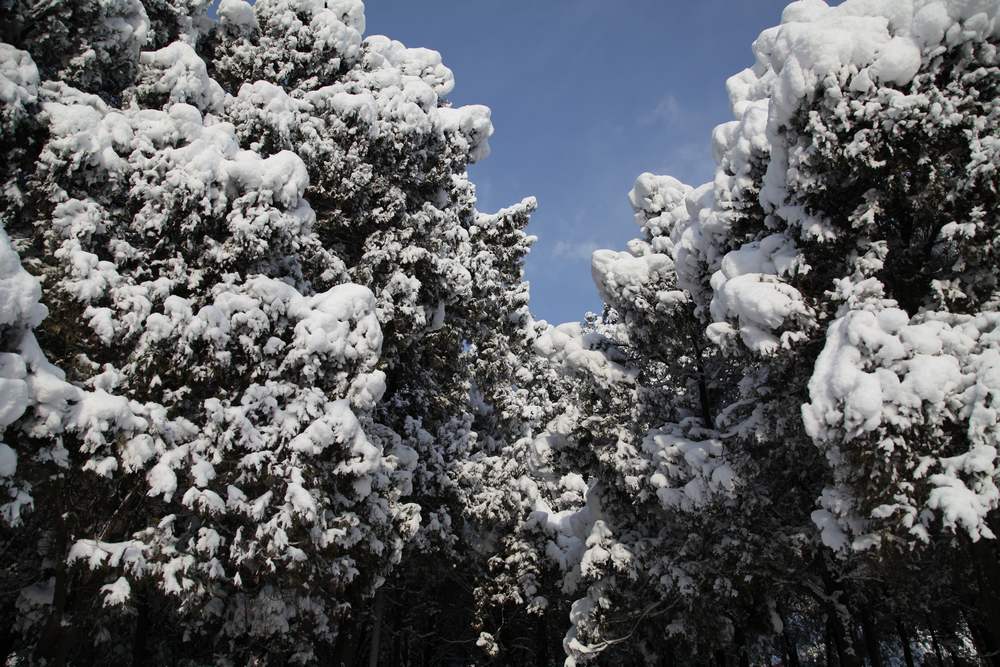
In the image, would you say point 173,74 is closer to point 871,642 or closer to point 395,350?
point 395,350

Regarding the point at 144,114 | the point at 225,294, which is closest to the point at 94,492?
the point at 225,294

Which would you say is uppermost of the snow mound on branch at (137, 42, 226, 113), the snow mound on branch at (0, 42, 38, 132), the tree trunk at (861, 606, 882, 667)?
the snow mound on branch at (137, 42, 226, 113)

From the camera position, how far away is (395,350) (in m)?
13.7

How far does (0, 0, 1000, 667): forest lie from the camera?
7.73 m

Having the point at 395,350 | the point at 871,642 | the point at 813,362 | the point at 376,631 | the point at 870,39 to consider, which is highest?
the point at 870,39

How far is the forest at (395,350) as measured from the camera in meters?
7.73

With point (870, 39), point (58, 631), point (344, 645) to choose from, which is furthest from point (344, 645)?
point (870, 39)

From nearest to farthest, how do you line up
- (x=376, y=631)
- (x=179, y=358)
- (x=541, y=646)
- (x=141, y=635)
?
1. (x=179, y=358)
2. (x=141, y=635)
3. (x=376, y=631)
4. (x=541, y=646)

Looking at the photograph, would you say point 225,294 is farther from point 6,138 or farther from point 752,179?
point 752,179

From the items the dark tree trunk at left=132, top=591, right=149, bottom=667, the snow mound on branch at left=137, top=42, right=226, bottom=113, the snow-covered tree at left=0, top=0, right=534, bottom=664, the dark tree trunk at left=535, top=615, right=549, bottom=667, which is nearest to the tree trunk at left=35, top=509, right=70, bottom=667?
the snow-covered tree at left=0, top=0, right=534, bottom=664

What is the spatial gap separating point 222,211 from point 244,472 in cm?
406

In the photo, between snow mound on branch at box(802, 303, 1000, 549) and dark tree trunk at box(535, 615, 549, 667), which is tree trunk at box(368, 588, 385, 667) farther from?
snow mound on branch at box(802, 303, 1000, 549)

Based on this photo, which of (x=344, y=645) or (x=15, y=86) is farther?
(x=344, y=645)

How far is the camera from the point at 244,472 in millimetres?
9062
